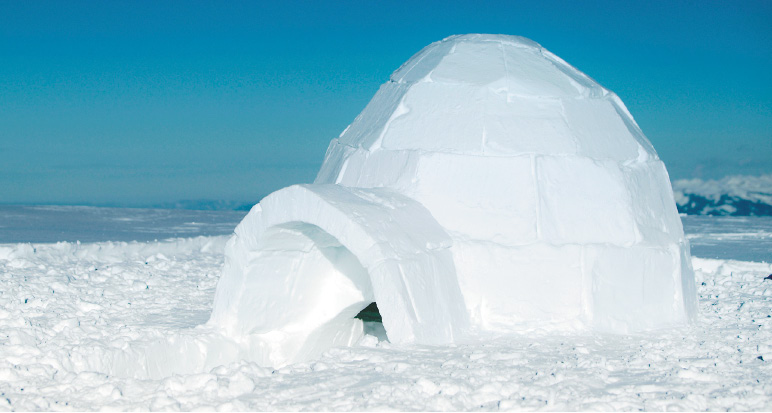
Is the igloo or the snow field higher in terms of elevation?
the igloo

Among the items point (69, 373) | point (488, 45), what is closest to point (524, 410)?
point (69, 373)

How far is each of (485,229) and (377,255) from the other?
0.99 meters

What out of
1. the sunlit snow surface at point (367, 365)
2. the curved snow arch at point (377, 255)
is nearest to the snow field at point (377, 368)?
the sunlit snow surface at point (367, 365)

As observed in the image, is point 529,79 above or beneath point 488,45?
beneath

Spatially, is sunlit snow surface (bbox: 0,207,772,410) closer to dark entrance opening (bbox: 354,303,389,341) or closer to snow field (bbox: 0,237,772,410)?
snow field (bbox: 0,237,772,410)

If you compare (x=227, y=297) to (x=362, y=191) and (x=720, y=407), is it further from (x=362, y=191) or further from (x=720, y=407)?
(x=720, y=407)

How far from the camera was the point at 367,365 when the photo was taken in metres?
3.58

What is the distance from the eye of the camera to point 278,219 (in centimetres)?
423

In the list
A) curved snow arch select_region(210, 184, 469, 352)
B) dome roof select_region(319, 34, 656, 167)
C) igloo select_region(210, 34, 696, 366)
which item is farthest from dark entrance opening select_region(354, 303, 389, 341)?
dome roof select_region(319, 34, 656, 167)

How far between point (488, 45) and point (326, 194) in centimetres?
211

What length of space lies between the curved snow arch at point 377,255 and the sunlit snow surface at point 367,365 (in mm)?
203

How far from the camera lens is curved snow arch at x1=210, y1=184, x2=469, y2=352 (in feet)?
12.6

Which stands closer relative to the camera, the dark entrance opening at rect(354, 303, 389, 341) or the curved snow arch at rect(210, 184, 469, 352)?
the curved snow arch at rect(210, 184, 469, 352)

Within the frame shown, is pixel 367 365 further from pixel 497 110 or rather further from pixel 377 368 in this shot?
pixel 497 110
